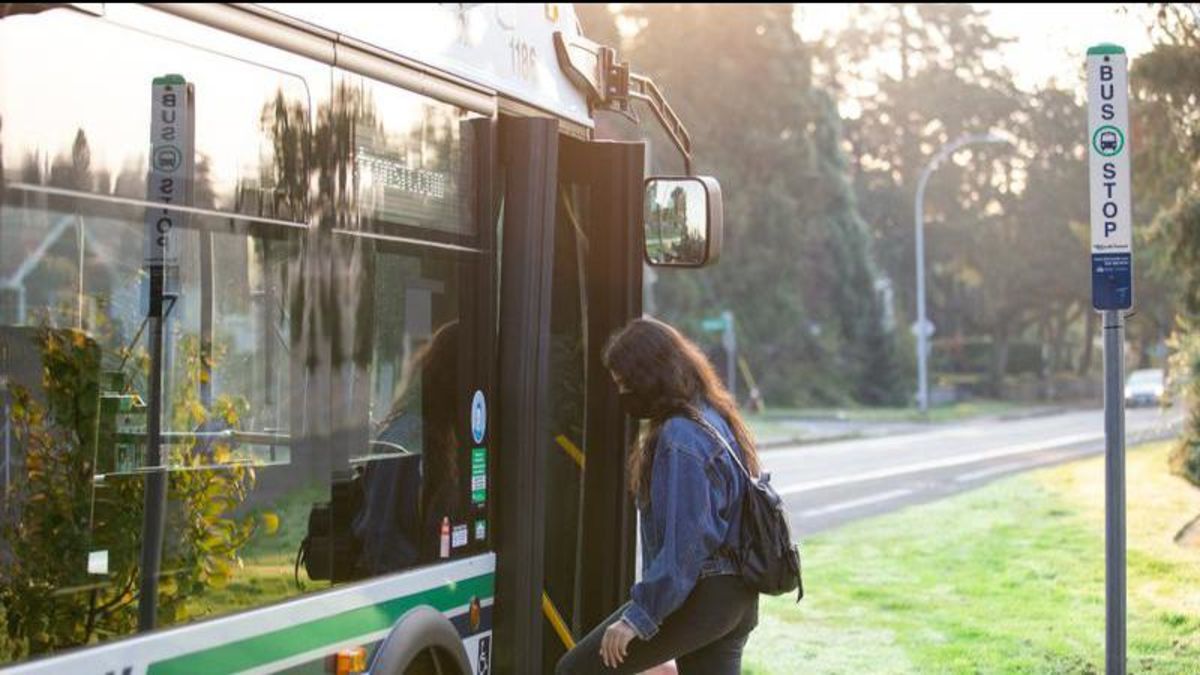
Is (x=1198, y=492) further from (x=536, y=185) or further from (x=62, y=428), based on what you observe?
(x=62, y=428)

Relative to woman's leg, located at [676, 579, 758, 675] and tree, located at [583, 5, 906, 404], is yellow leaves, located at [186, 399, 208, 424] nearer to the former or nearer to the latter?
woman's leg, located at [676, 579, 758, 675]

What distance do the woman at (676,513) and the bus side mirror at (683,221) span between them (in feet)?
3.36

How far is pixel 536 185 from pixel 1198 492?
13.6 metres

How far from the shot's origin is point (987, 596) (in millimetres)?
11766

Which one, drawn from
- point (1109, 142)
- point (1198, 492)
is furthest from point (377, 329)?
point (1198, 492)

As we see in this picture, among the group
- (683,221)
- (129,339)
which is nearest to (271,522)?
(129,339)

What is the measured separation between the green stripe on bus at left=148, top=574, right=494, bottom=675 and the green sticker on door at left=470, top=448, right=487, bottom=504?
24cm

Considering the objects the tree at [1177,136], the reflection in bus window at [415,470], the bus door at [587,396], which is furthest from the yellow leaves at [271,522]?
the tree at [1177,136]

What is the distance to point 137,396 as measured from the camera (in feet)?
12.2

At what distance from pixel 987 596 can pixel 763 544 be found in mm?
7284

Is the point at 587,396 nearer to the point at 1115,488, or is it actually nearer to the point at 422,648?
the point at 422,648

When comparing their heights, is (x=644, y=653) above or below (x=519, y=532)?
below

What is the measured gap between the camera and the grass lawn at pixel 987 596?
30.5ft

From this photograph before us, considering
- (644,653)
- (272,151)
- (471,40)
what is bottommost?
(644,653)
